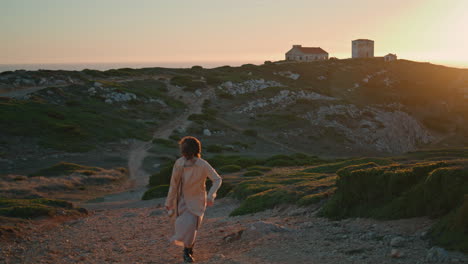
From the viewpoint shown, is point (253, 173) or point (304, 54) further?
point (304, 54)

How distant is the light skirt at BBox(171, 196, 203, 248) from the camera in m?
8.71

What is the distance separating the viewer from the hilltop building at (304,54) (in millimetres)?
131925

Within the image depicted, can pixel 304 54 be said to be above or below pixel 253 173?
above

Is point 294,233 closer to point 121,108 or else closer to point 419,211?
point 419,211

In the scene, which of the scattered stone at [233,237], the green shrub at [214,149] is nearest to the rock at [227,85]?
the green shrub at [214,149]

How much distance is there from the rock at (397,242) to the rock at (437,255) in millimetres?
700

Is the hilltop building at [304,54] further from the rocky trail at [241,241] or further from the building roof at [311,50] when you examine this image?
the rocky trail at [241,241]

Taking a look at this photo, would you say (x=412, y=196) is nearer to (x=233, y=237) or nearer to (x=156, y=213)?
(x=233, y=237)

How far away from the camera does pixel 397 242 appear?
8086 millimetres

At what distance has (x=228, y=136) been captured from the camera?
53.8 metres

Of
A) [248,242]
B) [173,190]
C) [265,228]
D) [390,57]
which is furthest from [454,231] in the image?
[390,57]

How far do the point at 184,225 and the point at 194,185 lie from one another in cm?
78

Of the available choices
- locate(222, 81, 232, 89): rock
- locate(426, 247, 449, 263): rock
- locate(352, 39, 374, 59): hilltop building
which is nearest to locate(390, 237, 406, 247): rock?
locate(426, 247, 449, 263): rock

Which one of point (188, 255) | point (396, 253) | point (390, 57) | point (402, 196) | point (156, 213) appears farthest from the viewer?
point (390, 57)
